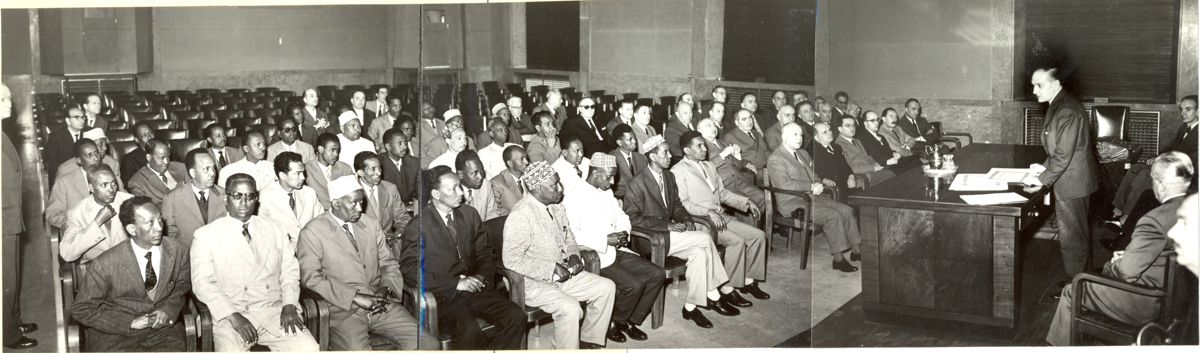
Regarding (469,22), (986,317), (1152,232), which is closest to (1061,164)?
(1152,232)

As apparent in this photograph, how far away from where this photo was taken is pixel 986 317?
449cm

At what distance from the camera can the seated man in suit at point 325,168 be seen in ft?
14.9

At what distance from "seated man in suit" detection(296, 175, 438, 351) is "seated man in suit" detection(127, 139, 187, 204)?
0.65 meters

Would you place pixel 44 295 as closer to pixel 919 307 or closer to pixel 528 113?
pixel 528 113

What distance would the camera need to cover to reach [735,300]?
15.8 ft

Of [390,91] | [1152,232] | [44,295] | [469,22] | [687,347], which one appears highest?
[469,22]

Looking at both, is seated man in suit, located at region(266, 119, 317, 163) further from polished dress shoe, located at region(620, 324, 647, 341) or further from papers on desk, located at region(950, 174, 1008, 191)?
papers on desk, located at region(950, 174, 1008, 191)

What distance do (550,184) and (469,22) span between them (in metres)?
0.86

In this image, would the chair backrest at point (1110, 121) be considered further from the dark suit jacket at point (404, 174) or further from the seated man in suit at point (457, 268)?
the dark suit jacket at point (404, 174)

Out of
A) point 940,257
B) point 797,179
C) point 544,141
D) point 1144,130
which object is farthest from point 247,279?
point 1144,130

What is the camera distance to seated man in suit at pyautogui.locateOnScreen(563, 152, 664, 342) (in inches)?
179

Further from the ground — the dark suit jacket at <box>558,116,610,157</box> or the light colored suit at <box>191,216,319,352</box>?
the dark suit jacket at <box>558,116,610,157</box>

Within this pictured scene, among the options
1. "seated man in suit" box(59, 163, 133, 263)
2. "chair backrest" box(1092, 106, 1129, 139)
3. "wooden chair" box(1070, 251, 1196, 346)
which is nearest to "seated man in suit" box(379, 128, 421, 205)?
"seated man in suit" box(59, 163, 133, 263)

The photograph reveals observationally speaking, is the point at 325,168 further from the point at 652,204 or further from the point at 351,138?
the point at 652,204
